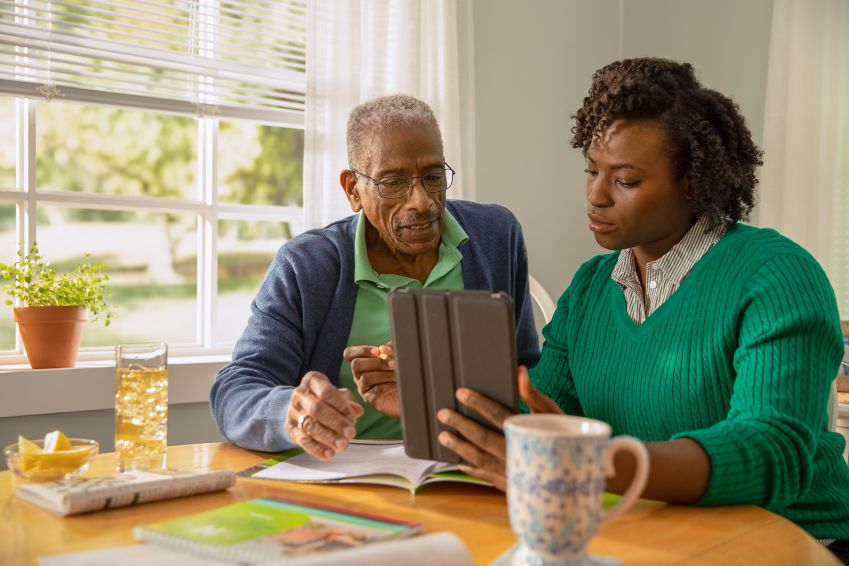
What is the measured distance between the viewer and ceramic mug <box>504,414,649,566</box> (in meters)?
0.73

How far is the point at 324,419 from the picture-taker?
1216 millimetres

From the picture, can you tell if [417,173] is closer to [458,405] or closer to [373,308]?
[373,308]

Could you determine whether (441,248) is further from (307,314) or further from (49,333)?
(49,333)

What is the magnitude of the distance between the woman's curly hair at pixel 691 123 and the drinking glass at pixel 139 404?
835mm

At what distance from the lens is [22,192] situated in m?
2.44

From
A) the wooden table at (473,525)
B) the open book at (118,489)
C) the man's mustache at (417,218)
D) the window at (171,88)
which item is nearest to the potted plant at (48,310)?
the window at (171,88)

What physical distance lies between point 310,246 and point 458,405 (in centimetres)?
80

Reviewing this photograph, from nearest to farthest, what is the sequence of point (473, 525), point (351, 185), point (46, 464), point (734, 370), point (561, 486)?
point (561, 486) < point (473, 525) < point (46, 464) < point (734, 370) < point (351, 185)

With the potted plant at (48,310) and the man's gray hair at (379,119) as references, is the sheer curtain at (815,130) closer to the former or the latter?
the man's gray hair at (379,119)

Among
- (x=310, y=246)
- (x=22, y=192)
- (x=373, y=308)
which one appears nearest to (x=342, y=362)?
(x=373, y=308)

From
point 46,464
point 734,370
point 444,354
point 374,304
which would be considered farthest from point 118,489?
point 734,370

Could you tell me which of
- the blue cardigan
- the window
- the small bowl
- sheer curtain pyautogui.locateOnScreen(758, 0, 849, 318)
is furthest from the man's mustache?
sheer curtain pyautogui.locateOnScreen(758, 0, 849, 318)

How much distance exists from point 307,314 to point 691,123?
80 centimetres

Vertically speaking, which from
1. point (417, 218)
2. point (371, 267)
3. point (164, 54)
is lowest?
point (371, 267)
